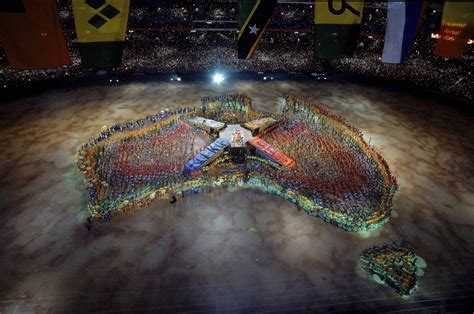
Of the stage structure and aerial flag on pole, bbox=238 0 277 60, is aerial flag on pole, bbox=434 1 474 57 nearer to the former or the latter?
aerial flag on pole, bbox=238 0 277 60

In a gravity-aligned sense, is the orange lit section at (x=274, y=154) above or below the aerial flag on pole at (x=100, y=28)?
below

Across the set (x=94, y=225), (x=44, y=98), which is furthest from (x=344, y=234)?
(x=44, y=98)

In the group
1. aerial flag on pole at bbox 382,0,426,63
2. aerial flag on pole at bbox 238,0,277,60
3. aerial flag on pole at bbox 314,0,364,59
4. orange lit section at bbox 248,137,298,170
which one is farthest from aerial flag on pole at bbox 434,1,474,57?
orange lit section at bbox 248,137,298,170

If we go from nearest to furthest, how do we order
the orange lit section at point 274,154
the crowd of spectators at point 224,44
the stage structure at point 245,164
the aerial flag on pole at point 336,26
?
the aerial flag on pole at point 336,26 < the stage structure at point 245,164 < the orange lit section at point 274,154 < the crowd of spectators at point 224,44

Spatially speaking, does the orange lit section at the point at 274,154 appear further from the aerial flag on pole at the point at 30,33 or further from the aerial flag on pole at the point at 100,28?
the aerial flag on pole at the point at 30,33

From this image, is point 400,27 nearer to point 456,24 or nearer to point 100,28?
point 456,24

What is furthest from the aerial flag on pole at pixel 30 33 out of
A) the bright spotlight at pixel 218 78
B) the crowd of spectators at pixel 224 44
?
the crowd of spectators at pixel 224 44
